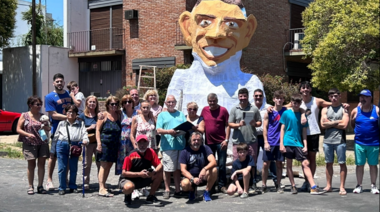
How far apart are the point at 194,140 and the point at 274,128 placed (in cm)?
132

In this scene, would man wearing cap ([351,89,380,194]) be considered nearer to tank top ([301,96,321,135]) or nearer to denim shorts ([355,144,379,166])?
denim shorts ([355,144,379,166])

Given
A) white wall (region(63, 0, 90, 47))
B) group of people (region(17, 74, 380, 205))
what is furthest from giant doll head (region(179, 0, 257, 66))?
white wall (region(63, 0, 90, 47))

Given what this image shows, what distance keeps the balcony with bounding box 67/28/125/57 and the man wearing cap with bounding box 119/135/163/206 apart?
13.8m

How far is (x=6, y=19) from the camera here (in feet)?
70.0

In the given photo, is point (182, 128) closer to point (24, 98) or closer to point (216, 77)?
point (216, 77)

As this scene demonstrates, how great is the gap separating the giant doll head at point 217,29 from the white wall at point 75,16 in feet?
46.1

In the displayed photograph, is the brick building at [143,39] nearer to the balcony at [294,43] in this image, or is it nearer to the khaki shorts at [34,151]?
the balcony at [294,43]

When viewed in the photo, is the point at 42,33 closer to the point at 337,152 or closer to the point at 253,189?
the point at 253,189

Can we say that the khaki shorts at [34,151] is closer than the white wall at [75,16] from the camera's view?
Yes

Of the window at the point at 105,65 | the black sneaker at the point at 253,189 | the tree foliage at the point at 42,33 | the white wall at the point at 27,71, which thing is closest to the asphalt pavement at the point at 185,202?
the black sneaker at the point at 253,189

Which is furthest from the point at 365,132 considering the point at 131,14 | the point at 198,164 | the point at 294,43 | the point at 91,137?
the point at 294,43

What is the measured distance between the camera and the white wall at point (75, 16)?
21.4 metres

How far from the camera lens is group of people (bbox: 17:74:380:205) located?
6801 millimetres

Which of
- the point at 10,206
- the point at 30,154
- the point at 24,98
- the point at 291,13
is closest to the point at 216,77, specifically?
the point at 30,154
